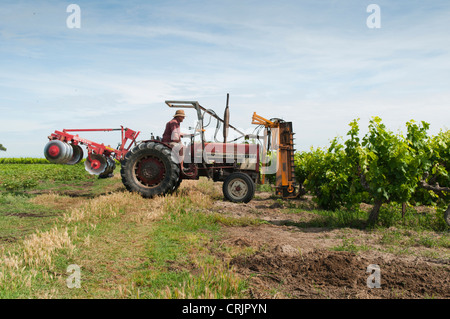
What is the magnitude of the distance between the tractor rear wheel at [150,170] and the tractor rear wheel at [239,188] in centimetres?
131

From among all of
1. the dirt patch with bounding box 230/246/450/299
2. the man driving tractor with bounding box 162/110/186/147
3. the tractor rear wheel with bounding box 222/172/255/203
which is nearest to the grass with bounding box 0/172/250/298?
the dirt patch with bounding box 230/246/450/299

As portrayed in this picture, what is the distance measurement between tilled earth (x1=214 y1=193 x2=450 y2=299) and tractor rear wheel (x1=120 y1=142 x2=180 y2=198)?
3507 millimetres

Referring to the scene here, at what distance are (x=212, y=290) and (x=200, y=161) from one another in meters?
6.17

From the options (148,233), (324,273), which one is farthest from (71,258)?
(324,273)

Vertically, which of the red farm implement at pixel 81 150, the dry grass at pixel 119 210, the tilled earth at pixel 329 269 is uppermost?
the red farm implement at pixel 81 150

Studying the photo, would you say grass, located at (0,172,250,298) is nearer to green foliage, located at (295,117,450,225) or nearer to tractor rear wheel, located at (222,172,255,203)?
tractor rear wheel, located at (222,172,255,203)

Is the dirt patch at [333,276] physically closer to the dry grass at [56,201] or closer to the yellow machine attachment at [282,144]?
the yellow machine attachment at [282,144]

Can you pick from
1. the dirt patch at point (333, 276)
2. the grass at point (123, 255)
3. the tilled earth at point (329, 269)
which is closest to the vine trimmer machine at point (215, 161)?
the grass at point (123, 255)

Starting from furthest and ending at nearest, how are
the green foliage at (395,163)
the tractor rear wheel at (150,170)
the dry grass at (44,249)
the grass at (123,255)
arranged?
the tractor rear wheel at (150,170) < the green foliage at (395,163) < the dry grass at (44,249) < the grass at (123,255)

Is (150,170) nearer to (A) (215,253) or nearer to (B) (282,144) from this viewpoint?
(B) (282,144)

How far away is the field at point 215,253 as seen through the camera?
3.50 m

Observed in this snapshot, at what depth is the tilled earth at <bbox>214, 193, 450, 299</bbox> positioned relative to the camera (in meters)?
3.49

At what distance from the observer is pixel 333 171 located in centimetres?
938

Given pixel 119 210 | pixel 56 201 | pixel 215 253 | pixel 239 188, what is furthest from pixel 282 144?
pixel 56 201
